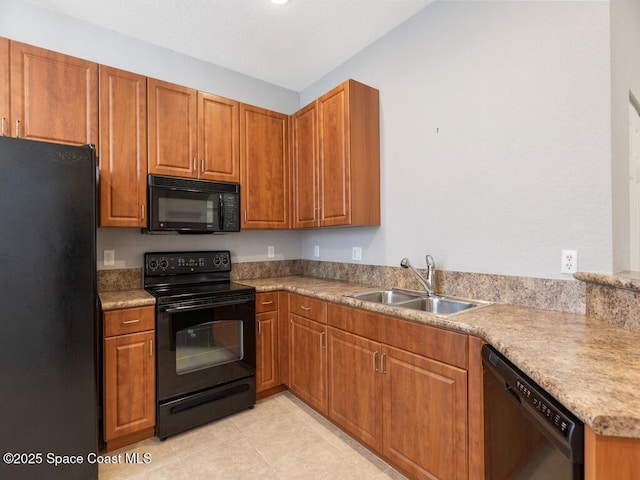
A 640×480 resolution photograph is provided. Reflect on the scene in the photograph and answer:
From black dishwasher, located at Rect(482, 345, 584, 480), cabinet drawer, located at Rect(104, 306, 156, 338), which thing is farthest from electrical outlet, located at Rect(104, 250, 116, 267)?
black dishwasher, located at Rect(482, 345, 584, 480)

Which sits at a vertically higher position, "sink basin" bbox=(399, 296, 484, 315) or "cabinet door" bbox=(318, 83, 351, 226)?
"cabinet door" bbox=(318, 83, 351, 226)

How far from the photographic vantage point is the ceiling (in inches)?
83.4

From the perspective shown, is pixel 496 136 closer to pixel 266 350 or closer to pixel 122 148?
pixel 266 350

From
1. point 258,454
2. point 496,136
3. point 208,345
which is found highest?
point 496,136

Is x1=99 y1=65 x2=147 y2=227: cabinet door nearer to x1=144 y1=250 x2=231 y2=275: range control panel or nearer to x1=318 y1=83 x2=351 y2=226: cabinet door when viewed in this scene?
x1=144 y1=250 x2=231 y2=275: range control panel

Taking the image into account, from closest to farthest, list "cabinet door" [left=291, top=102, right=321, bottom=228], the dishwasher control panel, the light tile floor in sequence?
1. the dishwasher control panel
2. the light tile floor
3. "cabinet door" [left=291, top=102, right=321, bottom=228]

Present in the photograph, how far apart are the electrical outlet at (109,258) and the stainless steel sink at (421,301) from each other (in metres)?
1.78

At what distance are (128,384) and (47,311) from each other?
0.68m

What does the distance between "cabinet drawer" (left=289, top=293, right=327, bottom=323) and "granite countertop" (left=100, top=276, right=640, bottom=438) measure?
15.6 inches

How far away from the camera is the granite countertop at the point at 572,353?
2.30ft

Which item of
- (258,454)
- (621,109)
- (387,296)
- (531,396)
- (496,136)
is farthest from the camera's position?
(387,296)

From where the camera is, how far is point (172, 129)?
2.41m

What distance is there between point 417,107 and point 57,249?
2288mm

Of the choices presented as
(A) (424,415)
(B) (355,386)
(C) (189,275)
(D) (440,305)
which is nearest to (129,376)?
(C) (189,275)
